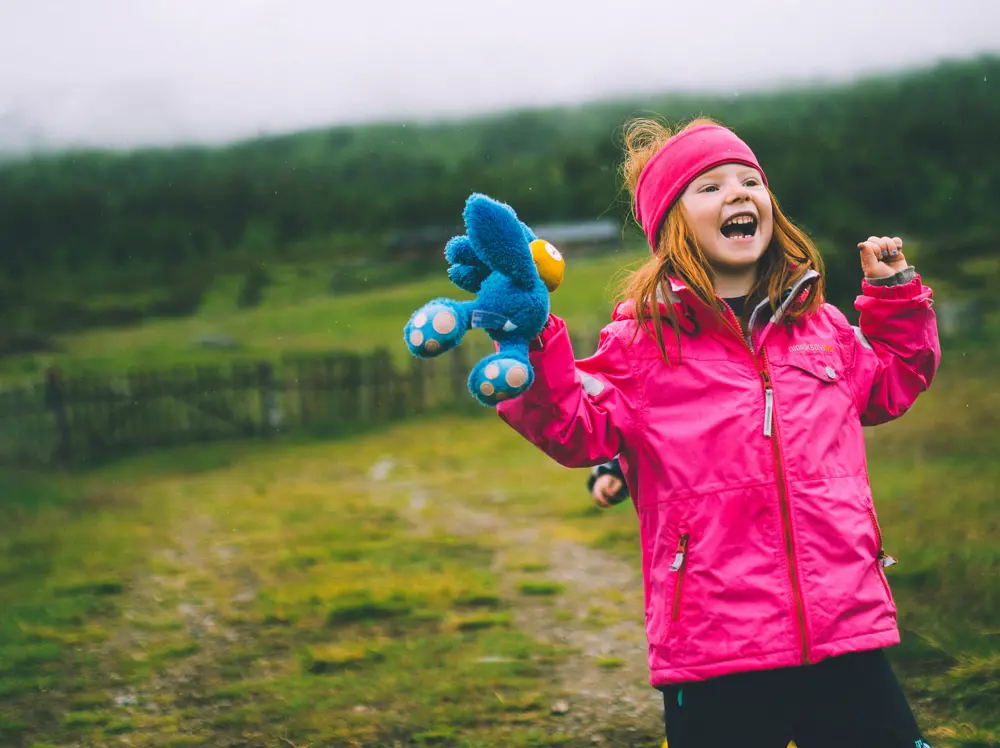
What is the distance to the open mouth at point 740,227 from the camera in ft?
6.47

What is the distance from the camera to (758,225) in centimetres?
199

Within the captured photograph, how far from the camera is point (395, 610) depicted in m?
4.86

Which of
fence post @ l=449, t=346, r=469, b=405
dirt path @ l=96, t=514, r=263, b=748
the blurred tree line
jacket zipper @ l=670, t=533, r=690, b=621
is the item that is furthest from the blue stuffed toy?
the blurred tree line

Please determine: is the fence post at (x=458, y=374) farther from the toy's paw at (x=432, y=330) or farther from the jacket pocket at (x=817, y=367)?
the toy's paw at (x=432, y=330)

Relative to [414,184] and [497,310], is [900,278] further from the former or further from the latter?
[414,184]

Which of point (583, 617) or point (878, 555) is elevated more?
point (878, 555)

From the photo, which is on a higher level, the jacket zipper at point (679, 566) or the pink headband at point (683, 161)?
the pink headband at point (683, 161)

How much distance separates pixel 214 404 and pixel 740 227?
1164cm

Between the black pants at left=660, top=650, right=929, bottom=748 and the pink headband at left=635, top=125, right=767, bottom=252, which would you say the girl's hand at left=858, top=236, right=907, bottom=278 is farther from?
the black pants at left=660, top=650, right=929, bottom=748

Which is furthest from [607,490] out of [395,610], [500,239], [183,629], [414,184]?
[414,184]

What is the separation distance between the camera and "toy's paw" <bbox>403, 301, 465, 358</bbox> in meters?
1.55

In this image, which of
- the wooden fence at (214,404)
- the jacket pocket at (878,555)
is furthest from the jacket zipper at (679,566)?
the wooden fence at (214,404)

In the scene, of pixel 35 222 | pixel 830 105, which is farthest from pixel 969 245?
pixel 35 222

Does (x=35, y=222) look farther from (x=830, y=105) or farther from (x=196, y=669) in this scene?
(x=196, y=669)
